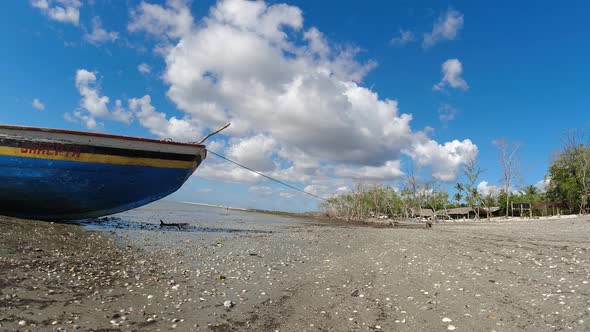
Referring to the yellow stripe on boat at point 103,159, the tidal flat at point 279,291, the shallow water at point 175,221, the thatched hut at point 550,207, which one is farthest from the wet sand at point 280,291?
the thatched hut at point 550,207

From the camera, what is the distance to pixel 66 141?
1215 cm

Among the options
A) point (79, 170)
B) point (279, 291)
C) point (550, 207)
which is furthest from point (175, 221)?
point (550, 207)

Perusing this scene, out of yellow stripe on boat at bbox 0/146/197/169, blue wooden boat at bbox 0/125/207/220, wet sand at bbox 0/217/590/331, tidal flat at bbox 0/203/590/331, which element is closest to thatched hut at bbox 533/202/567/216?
wet sand at bbox 0/217/590/331

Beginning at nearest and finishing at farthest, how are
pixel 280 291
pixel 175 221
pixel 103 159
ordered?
1. pixel 280 291
2. pixel 103 159
3. pixel 175 221

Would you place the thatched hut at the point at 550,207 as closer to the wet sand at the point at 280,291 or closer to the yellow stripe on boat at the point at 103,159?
the wet sand at the point at 280,291

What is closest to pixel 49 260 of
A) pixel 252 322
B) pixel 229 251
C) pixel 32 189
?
pixel 229 251

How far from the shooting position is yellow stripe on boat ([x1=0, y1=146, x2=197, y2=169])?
11703 millimetres

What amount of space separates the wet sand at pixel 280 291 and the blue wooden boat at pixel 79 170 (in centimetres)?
447

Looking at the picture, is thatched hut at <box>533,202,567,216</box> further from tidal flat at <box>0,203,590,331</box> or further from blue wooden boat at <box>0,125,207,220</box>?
blue wooden boat at <box>0,125,207,220</box>

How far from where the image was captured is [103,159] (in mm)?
12555

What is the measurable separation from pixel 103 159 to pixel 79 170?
991 mm

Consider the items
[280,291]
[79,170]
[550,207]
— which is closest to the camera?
[280,291]

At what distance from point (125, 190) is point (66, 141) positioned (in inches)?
118

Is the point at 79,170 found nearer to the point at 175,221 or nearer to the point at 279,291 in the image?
the point at 175,221
